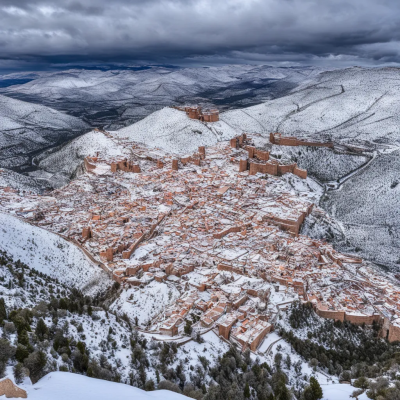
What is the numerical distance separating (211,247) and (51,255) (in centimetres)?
1362

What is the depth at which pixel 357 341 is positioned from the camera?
2180 centimetres

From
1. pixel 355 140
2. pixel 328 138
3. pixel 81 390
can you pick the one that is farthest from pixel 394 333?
pixel 328 138

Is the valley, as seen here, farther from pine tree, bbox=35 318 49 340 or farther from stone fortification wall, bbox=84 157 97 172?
pine tree, bbox=35 318 49 340

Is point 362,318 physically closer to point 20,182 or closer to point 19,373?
point 19,373

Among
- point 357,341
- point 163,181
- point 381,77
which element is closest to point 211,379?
point 357,341

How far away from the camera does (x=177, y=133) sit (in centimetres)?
7912

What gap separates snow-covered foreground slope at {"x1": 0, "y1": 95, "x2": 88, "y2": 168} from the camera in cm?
9669

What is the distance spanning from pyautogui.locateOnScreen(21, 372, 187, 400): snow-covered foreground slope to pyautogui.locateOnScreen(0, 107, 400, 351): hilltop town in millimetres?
6613

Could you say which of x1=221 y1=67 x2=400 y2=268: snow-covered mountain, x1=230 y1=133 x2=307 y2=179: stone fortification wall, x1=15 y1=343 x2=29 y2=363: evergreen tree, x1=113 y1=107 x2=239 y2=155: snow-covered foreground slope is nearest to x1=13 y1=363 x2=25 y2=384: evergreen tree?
x1=15 y1=343 x2=29 y2=363: evergreen tree

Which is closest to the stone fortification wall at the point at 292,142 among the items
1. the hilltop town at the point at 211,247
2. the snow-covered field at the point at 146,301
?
the hilltop town at the point at 211,247

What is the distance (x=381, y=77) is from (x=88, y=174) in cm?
11241

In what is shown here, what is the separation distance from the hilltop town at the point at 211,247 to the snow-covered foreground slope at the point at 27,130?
5398 cm

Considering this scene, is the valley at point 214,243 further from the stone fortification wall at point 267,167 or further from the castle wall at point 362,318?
the stone fortification wall at point 267,167

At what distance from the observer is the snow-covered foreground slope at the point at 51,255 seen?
85.9 ft
